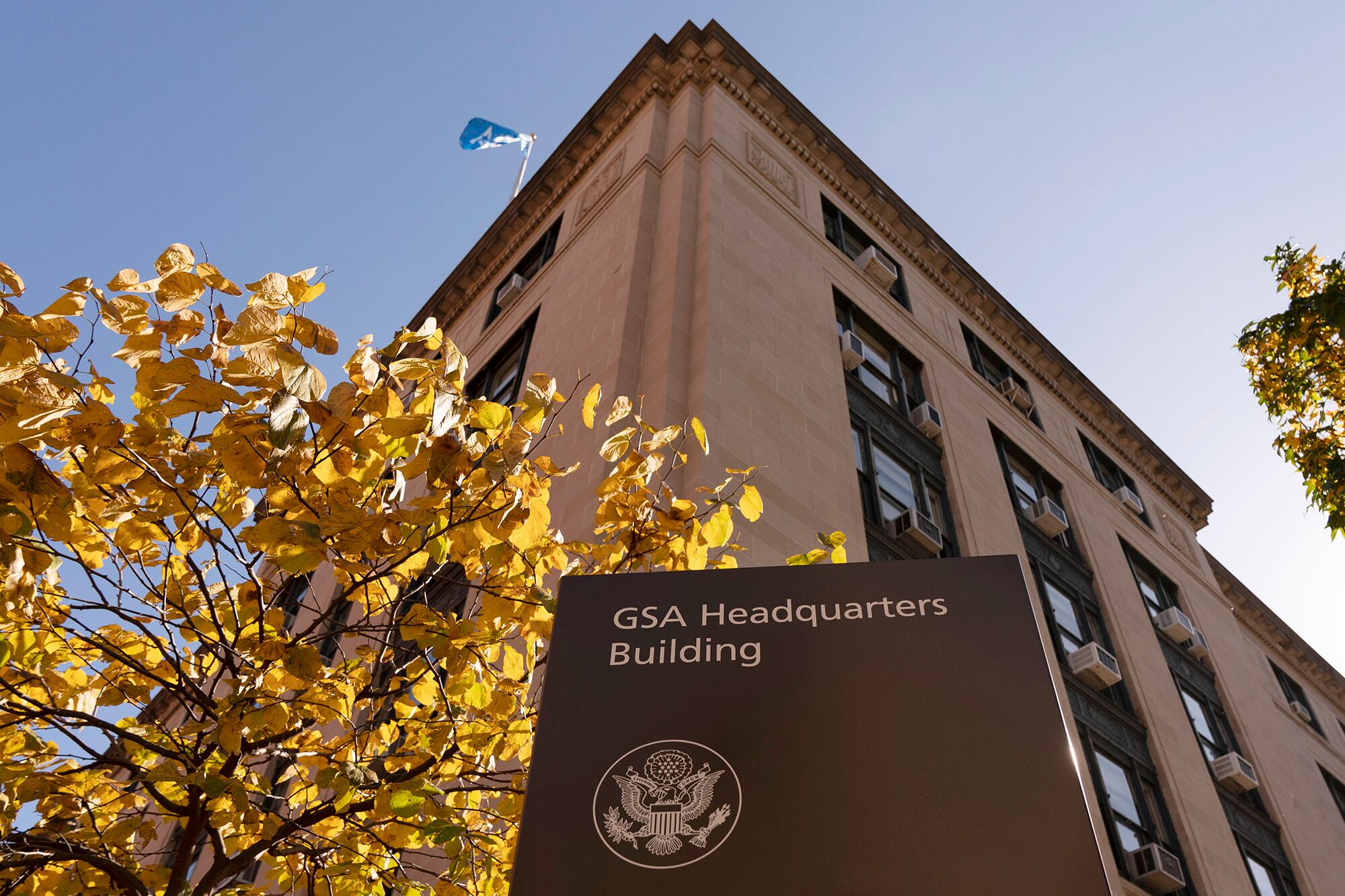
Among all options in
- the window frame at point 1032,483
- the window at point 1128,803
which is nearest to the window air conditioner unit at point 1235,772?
the window at point 1128,803

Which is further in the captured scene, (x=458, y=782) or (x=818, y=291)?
(x=818, y=291)

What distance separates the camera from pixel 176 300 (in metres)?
4.59

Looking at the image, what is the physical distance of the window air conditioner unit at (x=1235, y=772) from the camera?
17.8m

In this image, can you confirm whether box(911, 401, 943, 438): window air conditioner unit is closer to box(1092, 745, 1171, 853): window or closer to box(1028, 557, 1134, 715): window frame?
box(1028, 557, 1134, 715): window frame

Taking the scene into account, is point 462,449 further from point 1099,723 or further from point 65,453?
point 1099,723

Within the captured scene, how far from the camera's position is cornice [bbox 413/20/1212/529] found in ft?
68.4

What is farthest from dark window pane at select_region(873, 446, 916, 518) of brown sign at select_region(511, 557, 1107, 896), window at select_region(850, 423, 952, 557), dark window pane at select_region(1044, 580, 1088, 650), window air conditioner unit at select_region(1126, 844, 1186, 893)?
brown sign at select_region(511, 557, 1107, 896)

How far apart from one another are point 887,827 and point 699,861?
505 millimetres

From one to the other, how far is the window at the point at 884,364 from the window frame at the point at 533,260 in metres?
6.52

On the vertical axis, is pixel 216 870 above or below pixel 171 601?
below

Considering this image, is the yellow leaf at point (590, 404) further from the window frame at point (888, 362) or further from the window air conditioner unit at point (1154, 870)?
the window air conditioner unit at point (1154, 870)

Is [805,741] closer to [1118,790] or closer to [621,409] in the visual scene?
Result: [621,409]

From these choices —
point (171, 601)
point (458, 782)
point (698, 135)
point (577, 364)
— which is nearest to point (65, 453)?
point (171, 601)

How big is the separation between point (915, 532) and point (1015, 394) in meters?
9.64
